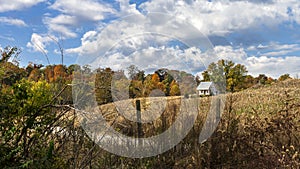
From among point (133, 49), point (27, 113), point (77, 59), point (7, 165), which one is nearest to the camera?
point (7, 165)

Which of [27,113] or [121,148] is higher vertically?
[27,113]

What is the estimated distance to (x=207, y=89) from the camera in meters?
5.12

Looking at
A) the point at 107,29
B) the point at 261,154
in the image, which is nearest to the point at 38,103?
the point at 107,29

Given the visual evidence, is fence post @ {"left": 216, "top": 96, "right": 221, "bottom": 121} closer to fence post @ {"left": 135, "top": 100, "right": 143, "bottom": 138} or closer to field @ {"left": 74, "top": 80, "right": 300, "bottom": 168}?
field @ {"left": 74, "top": 80, "right": 300, "bottom": 168}

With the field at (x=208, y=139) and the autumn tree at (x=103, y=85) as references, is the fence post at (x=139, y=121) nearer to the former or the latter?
the field at (x=208, y=139)

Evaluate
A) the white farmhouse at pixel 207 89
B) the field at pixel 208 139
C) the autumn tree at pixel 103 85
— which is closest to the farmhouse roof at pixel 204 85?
the white farmhouse at pixel 207 89

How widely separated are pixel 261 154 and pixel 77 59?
2.52m

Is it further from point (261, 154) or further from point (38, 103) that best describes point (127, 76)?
point (261, 154)

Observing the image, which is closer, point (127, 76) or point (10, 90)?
point (10, 90)

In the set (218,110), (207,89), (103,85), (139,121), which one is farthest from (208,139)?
(103,85)

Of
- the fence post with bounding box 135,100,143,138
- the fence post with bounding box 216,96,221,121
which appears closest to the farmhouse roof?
the fence post with bounding box 216,96,221,121

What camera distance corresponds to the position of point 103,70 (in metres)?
4.14

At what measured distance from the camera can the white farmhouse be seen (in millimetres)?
5010

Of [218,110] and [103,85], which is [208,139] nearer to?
[218,110]
